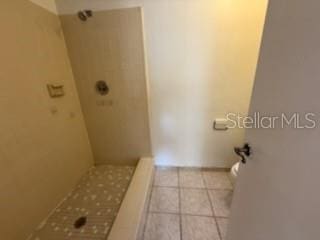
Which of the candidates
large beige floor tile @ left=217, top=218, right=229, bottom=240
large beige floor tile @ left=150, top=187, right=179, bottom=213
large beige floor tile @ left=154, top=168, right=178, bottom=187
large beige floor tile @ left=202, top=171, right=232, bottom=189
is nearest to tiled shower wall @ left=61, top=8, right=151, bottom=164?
large beige floor tile @ left=154, top=168, right=178, bottom=187

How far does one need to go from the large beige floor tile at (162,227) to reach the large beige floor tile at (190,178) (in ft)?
1.57

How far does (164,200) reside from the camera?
A: 1699 millimetres

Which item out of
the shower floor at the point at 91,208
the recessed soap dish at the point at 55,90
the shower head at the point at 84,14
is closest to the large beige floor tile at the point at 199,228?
the shower floor at the point at 91,208

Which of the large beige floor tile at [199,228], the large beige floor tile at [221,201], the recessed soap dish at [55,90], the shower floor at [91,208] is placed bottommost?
the large beige floor tile at [221,201]

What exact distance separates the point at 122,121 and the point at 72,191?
3.24 feet

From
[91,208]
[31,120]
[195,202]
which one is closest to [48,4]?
[31,120]

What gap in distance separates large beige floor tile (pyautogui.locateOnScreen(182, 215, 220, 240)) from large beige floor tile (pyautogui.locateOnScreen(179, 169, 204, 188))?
1.45 feet

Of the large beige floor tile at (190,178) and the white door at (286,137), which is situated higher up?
the white door at (286,137)

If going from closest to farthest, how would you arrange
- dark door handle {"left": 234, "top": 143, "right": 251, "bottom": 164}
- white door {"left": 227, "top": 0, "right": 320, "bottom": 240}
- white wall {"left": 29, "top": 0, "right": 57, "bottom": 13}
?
white door {"left": 227, "top": 0, "right": 320, "bottom": 240} < dark door handle {"left": 234, "top": 143, "right": 251, "bottom": 164} < white wall {"left": 29, "top": 0, "right": 57, "bottom": 13}

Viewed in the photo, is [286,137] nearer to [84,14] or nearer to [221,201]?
[221,201]

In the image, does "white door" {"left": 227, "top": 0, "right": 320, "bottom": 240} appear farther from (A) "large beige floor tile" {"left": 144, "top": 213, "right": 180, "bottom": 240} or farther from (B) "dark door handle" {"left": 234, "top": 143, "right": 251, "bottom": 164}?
(A) "large beige floor tile" {"left": 144, "top": 213, "right": 180, "bottom": 240}

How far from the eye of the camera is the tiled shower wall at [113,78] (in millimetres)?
1719

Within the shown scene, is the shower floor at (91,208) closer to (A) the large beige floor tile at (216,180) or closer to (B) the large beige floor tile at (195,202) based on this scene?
(B) the large beige floor tile at (195,202)

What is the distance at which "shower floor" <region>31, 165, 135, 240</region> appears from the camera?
1.35 metres
